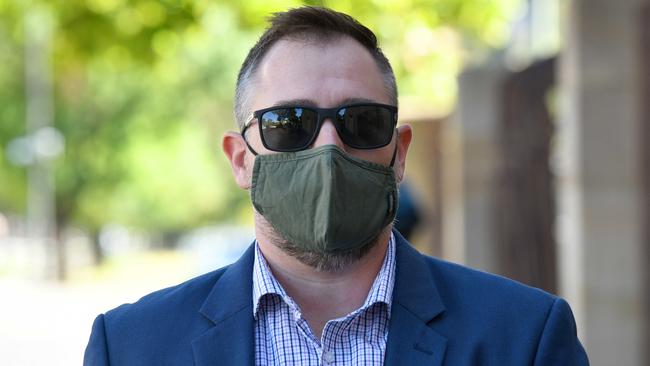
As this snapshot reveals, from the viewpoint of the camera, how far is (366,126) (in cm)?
283

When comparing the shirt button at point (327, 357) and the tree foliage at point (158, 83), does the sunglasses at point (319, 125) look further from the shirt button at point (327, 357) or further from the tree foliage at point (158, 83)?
the tree foliage at point (158, 83)

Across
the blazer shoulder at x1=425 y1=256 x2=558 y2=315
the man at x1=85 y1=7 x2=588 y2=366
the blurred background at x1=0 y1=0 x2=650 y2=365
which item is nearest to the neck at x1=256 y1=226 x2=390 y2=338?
the man at x1=85 y1=7 x2=588 y2=366

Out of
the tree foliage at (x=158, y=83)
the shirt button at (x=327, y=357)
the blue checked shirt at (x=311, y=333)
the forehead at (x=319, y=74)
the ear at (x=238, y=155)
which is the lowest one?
the shirt button at (x=327, y=357)

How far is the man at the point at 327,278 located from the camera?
2732 mm

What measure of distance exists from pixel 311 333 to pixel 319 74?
1.94 feet

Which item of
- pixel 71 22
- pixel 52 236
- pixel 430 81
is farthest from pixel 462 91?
pixel 52 236

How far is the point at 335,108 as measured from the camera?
2.82 meters

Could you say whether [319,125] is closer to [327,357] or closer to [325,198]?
[325,198]

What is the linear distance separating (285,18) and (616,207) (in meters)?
3.67

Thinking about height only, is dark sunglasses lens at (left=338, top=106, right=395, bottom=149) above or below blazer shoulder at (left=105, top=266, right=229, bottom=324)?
above

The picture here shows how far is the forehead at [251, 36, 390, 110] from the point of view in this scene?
2832 millimetres

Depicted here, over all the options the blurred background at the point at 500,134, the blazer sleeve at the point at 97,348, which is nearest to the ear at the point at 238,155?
the blazer sleeve at the point at 97,348

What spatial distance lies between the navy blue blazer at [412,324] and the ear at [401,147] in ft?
0.64

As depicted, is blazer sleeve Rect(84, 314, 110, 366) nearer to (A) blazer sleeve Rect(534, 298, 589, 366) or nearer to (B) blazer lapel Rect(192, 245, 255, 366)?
(B) blazer lapel Rect(192, 245, 255, 366)
